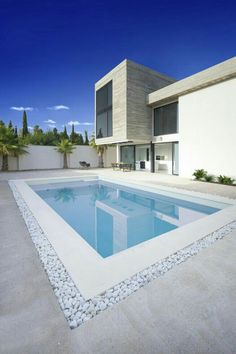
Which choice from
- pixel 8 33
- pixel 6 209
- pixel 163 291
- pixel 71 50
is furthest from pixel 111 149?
pixel 163 291

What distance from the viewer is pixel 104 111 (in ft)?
52.5

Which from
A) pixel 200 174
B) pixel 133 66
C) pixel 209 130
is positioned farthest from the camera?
pixel 133 66

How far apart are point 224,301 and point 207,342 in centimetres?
59

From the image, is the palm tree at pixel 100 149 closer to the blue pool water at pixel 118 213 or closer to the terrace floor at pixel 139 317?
the blue pool water at pixel 118 213

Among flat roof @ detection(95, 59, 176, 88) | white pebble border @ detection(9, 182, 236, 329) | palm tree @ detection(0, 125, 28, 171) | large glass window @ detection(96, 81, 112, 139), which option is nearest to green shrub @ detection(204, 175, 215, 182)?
white pebble border @ detection(9, 182, 236, 329)

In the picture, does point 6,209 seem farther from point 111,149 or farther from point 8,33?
point 111,149

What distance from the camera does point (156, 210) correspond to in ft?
21.4

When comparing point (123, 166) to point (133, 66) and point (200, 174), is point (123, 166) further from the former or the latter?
point (133, 66)

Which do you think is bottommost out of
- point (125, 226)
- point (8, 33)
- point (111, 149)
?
point (125, 226)

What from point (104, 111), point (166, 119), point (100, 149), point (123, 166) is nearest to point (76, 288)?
point (166, 119)

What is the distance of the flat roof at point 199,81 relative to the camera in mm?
9070

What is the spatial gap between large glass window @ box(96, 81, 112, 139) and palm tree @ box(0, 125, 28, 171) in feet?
24.1

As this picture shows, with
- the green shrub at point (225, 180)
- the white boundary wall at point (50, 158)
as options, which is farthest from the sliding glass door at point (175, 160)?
the white boundary wall at point (50, 158)

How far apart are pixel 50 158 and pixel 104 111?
315 inches
